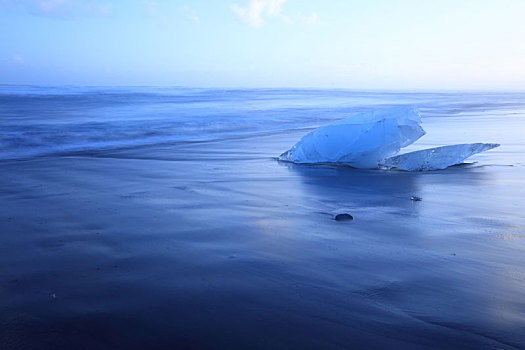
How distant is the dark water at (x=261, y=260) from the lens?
169 centimetres

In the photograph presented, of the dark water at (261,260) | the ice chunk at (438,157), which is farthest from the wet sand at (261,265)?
the ice chunk at (438,157)

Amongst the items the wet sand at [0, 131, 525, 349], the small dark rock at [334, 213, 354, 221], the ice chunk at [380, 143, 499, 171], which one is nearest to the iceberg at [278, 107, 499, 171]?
the ice chunk at [380, 143, 499, 171]

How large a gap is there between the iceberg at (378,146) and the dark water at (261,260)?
27cm

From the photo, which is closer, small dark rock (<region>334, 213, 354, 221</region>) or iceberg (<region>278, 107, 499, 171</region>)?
small dark rock (<region>334, 213, 354, 221</region>)

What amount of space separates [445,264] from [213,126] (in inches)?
419

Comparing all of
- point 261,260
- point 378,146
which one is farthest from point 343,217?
point 378,146

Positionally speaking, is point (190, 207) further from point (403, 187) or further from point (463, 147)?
point (463, 147)

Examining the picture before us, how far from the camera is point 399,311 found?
5.98 ft

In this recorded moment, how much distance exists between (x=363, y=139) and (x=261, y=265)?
3502 mm

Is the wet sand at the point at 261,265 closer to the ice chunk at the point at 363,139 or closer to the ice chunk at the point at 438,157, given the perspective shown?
the ice chunk at the point at 438,157

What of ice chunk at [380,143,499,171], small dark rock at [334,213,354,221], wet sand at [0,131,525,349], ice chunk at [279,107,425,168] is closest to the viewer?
wet sand at [0,131,525,349]

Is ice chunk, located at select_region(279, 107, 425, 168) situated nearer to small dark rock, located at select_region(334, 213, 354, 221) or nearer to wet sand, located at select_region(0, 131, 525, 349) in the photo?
wet sand, located at select_region(0, 131, 525, 349)

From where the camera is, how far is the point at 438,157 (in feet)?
17.0

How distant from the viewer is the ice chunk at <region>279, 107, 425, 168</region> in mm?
5438
